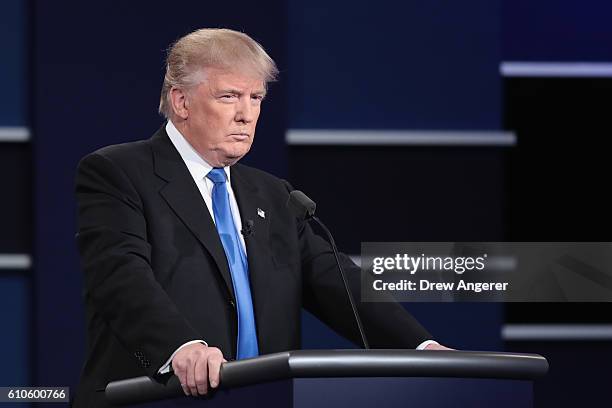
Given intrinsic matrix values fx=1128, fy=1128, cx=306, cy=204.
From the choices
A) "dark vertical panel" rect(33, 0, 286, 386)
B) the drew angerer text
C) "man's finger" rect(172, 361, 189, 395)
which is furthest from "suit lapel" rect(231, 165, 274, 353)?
the drew angerer text

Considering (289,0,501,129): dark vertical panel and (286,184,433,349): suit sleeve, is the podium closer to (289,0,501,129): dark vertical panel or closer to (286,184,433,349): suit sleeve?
(286,184,433,349): suit sleeve

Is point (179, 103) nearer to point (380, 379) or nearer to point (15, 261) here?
point (380, 379)

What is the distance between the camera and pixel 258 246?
6.71ft

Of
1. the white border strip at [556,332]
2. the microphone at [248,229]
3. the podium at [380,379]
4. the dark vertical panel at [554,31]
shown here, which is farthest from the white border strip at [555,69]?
the podium at [380,379]

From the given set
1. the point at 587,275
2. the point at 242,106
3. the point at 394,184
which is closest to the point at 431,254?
the point at 394,184

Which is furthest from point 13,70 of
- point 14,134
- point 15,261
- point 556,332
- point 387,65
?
point 556,332

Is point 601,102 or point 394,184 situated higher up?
point 601,102

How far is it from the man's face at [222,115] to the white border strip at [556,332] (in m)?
Answer: 1.65

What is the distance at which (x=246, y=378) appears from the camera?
146 centimetres

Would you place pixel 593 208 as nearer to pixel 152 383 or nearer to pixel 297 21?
pixel 297 21

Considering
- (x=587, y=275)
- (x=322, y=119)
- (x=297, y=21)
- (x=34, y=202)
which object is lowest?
(x=587, y=275)

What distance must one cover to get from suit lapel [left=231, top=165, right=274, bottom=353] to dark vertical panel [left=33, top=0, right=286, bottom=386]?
4.09 ft

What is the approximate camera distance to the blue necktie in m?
1.98

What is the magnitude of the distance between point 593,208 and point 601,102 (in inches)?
13.5
